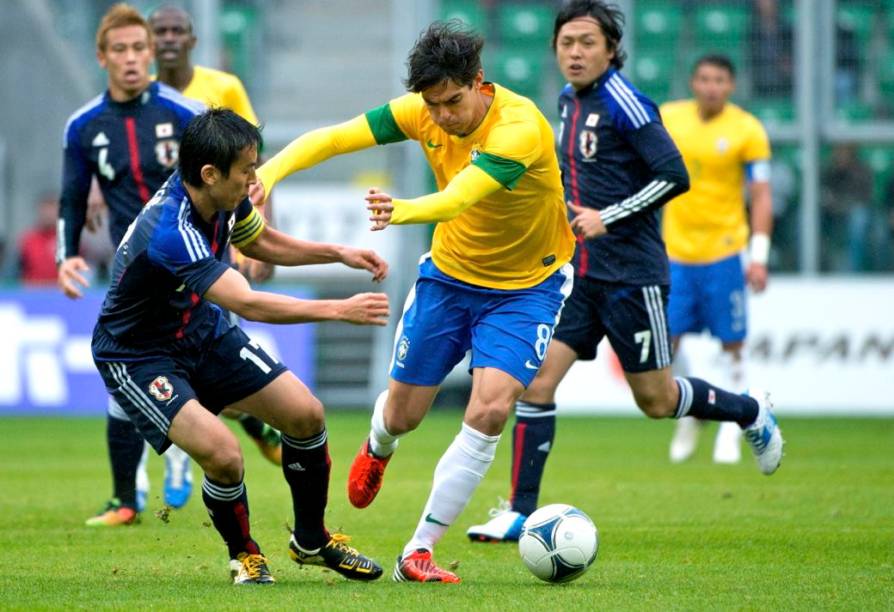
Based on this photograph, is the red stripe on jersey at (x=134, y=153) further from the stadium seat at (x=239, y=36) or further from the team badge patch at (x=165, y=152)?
the stadium seat at (x=239, y=36)

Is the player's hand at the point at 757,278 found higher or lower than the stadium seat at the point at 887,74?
lower

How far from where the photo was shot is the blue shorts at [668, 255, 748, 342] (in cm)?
1132

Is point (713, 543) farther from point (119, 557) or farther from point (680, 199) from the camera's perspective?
point (680, 199)

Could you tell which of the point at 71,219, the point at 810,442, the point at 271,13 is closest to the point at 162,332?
the point at 71,219

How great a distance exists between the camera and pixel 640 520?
8172 mm

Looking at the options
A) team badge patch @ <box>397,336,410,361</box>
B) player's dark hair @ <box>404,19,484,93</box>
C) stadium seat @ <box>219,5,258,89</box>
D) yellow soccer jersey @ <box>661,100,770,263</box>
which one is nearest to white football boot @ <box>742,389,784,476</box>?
team badge patch @ <box>397,336,410,361</box>

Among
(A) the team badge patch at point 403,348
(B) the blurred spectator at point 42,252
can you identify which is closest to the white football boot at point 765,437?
(A) the team badge patch at point 403,348

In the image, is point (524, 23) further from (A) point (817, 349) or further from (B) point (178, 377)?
(B) point (178, 377)

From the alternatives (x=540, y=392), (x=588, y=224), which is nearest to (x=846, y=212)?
(x=540, y=392)

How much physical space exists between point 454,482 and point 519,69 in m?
11.5

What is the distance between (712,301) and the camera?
1136 cm

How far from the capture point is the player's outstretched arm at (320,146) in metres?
6.66

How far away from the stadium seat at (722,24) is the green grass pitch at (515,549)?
5639 mm

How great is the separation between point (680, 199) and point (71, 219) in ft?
16.4
